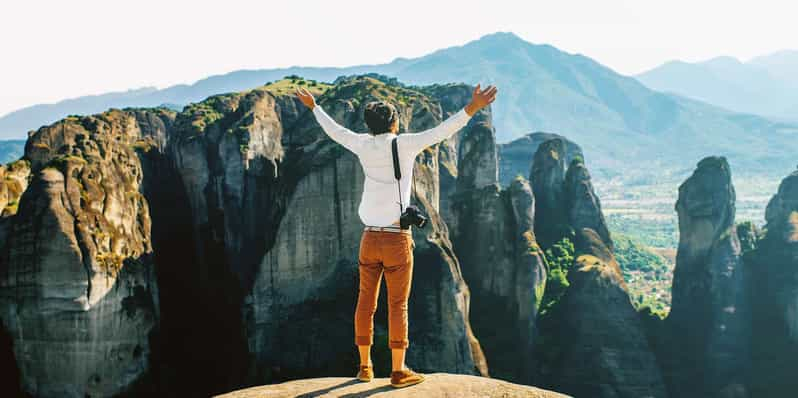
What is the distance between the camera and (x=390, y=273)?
814 cm

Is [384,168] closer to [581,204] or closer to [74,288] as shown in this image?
[74,288]

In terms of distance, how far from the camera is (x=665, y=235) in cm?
18988

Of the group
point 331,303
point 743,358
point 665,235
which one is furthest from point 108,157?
point 665,235

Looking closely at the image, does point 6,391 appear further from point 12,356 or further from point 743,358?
point 743,358

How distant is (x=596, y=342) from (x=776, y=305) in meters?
12.8

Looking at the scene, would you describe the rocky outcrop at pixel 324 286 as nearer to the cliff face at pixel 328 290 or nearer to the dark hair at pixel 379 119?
the cliff face at pixel 328 290

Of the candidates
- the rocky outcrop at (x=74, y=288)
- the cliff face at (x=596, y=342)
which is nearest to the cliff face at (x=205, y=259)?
the rocky outcrop at (x=74, y=288)

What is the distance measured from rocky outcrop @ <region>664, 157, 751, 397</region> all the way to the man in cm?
3582

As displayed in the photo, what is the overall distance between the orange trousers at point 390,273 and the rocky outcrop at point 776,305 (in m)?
36.5

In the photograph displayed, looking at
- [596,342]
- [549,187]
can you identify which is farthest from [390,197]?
[549,187]

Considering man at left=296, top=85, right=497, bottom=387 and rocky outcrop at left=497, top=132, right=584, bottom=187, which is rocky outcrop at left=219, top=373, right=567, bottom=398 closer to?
man at left=296, top=85, right=497, bottom=387

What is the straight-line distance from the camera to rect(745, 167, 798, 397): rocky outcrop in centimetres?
3631

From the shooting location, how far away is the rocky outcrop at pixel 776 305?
119 ft

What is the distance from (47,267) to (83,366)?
4.08 m
